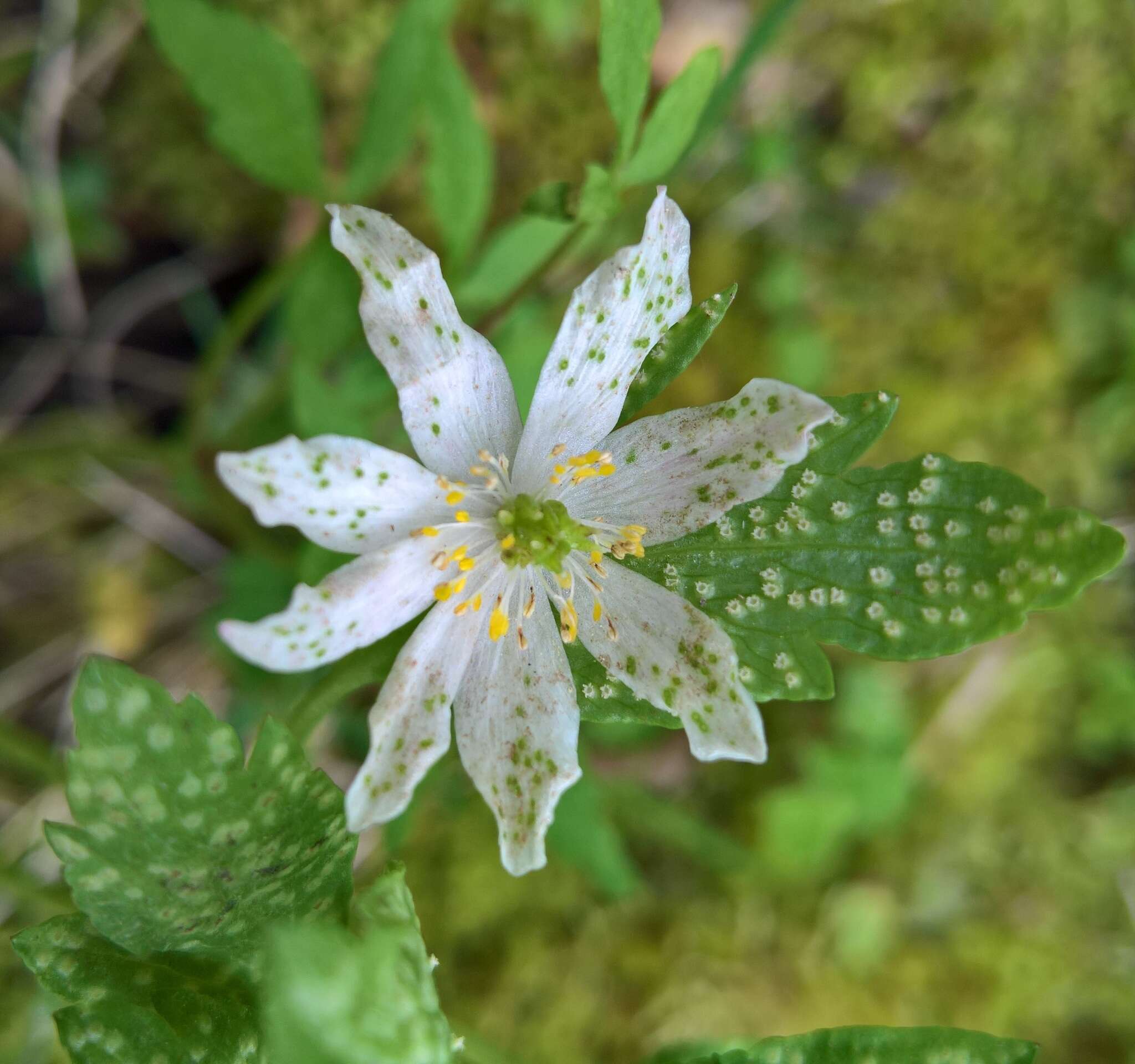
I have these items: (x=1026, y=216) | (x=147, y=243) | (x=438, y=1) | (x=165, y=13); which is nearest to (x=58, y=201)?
(x=147, y=243)

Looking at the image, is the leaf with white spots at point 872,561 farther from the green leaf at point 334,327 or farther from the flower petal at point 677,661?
the green leaf at point 334,327

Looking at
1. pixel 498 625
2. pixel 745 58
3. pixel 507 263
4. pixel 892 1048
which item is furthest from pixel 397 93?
pixel 892 1048

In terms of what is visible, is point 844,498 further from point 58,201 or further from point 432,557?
point 58,201

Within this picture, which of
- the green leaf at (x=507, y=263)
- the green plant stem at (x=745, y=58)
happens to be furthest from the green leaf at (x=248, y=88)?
the green plant stem at (x=745, y=58)

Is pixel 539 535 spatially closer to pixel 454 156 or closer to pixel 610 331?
pixel 610 331

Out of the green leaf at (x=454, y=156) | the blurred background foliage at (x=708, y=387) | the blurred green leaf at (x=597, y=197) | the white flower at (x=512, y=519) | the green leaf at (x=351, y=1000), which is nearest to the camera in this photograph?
the green leaf at (x=351, y=1000)

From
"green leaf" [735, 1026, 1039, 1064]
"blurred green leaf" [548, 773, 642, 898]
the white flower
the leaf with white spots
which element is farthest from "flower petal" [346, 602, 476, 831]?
"blurred green leaf" [548, 773, 642, 898]

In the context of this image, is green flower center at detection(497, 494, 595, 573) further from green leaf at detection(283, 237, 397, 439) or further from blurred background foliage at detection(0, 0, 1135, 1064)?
blurred background foliage at detection(0, 0, 1135, 1064)
